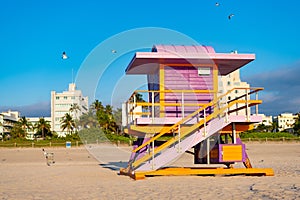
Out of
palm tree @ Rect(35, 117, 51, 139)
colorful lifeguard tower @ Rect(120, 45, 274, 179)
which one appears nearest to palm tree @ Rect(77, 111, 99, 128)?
palm tree @ Rect(35, 117, 51, 139)

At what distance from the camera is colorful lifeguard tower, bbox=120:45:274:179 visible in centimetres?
1403

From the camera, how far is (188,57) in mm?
15180

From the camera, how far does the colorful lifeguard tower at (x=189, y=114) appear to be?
A: 14.0m

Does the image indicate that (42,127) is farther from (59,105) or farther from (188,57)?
(188,57)

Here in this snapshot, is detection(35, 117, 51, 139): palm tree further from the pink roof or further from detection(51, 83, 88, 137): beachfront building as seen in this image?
the pink roof

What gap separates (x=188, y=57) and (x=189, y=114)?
6.87 feet

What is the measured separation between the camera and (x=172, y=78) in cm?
1552

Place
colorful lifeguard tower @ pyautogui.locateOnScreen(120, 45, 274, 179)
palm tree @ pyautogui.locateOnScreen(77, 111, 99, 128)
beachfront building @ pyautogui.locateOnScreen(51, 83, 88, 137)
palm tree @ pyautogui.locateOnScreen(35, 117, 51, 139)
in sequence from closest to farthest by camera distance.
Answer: colorful lifeguard tower @ pyautogui.locateOnScreen(120, 45, 274, 179)
palm tree @ pyautogui.locateOnScreen(77, 111, 99, 128)
palm tree @ pyautogui.locateOnScreen(35, 117, 51, 139)
beachfront building @ pyautogui.locateOnScreen(51, 83, 88, 137)

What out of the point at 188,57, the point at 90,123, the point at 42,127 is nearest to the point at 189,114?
the point at 188,57

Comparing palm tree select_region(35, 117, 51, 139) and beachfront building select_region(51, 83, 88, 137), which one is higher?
beachfront building select_region(51, 83, 88, 137)

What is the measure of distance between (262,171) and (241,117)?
2040 millimetres

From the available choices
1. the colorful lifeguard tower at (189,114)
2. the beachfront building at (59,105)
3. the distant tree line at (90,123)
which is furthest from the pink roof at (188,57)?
the beachfront building at (59,105)

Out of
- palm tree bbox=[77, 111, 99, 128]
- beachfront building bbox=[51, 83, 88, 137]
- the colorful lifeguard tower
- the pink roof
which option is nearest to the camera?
the colorful lifeguard tower

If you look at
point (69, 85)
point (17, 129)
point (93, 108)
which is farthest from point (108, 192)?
point (69, 85)
